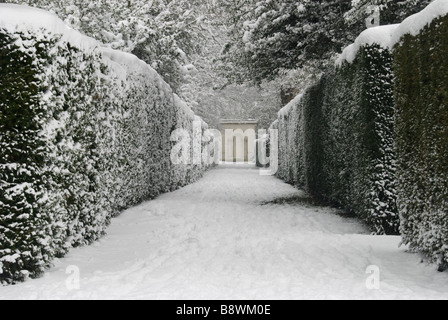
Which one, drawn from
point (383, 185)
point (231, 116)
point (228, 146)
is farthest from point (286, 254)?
point (231, 116)

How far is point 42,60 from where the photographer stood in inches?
175

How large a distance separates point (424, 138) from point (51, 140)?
4166 mm

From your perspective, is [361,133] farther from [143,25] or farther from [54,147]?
[143,25]

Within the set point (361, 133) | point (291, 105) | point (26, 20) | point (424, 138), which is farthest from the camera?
point (291, 105)

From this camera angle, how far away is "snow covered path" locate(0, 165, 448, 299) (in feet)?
12.7

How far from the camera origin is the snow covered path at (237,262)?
12.7ft

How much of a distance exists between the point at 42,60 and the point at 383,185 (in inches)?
204

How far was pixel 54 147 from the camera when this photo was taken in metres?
4.68

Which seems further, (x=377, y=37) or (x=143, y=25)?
(x=143, y=25)

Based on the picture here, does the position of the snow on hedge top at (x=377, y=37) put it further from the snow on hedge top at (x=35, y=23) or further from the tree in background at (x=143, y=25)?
the tree in background at (x=143, y=25)

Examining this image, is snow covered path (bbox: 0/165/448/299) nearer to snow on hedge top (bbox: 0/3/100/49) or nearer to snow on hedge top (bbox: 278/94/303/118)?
snow on hedge top (bbox: 0/3/100/49)

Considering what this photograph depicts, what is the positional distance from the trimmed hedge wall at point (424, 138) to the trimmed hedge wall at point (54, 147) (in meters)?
4.17

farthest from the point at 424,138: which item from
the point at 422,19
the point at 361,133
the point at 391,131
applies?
the point at 361,133

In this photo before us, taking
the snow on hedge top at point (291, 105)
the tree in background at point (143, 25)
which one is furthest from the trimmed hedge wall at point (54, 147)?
the snow on hedge top at point (291, 105)
